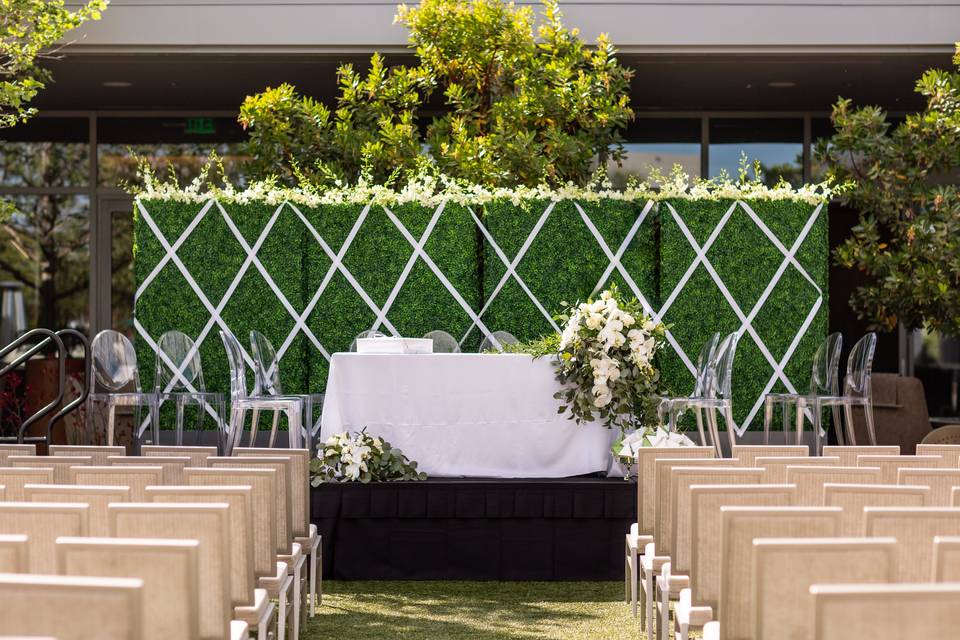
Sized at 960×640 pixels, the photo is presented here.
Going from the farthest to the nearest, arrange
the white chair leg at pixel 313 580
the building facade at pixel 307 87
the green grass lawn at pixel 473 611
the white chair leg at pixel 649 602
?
the building facade at pixel 307 87
the white chair leg at pixel 313 580
the green grass lawn at pixel 473 611
the white chair leg at pixel 649 602

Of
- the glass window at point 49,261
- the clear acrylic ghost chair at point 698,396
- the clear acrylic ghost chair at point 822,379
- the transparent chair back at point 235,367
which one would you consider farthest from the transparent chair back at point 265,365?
the glass window at point 49,261

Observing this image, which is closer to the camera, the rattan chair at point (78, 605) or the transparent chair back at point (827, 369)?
the rattan chair at point (78, 605)

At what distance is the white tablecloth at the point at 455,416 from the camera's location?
604 cm

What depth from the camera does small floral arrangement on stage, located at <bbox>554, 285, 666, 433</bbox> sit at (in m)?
5.99

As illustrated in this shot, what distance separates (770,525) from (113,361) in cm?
588

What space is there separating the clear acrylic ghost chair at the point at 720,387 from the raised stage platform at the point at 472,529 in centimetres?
138

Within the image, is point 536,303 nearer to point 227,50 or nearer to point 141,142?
point 227,50

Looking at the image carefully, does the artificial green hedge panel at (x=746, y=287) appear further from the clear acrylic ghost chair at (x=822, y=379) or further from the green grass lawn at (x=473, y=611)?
the green grass lawn at (x=473, y=611)

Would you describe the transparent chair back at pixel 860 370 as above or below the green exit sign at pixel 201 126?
below

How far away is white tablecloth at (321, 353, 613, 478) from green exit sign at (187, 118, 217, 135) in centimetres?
647

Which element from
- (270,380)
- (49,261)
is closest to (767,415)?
(270,380)

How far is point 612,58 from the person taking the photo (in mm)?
9562

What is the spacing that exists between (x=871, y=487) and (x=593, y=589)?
7.91ft

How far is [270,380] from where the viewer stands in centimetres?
755
